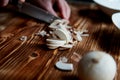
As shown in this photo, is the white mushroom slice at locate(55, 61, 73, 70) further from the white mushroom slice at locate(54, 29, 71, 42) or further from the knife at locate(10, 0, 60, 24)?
the knife at locate(10, 0, 60, 24)

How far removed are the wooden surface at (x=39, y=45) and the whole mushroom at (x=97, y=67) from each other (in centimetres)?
8

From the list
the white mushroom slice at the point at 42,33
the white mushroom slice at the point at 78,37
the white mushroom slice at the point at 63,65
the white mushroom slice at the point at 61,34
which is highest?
the white mushroom slice at the point at 61,34

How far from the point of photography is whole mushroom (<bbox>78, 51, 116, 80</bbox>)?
0.53m

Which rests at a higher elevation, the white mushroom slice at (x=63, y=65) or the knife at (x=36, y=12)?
the knife at (x=36, y=12)

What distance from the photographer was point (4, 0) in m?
0.75

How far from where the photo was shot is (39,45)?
0.73 metres

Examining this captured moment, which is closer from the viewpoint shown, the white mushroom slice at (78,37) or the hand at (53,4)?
the white mushroom slice at (78,37)

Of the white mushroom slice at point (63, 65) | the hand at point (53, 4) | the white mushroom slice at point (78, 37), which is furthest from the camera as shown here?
the hand at point (53, 4)

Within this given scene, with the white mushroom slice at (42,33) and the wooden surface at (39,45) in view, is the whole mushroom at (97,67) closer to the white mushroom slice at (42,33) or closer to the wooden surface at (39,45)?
the wooden surface at (39,45)

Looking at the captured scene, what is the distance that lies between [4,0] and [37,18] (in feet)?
0.51

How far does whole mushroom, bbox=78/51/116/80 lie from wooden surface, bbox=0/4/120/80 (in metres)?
0.08

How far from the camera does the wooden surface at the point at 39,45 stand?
0.62m

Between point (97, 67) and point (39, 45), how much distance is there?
247 mm

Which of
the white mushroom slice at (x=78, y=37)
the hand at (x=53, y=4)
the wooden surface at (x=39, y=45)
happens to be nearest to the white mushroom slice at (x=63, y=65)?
the wooden surface at (x=39, y=45)
